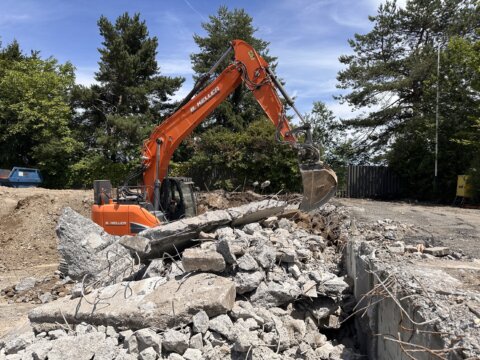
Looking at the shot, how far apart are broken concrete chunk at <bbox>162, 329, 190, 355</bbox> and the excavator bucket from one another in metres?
3.48

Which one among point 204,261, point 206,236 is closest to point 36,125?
point 206,236

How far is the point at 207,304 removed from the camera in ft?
13.0

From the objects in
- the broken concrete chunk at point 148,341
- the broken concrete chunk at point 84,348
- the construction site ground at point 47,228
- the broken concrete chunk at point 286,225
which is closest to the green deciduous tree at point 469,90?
the construction site ground at point 47,228

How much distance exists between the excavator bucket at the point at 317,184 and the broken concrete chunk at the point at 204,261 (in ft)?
8.47

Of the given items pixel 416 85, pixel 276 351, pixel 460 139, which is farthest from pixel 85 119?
pixel 276 351

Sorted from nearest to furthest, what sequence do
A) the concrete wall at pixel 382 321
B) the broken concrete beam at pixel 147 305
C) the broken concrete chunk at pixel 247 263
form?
1. the concrete wall at pixel 382 321
2. the broken concrete beam at pixel 147 305
3. the broken concrete chunk at pixel 247 263

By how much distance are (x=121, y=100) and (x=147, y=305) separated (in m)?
22.0

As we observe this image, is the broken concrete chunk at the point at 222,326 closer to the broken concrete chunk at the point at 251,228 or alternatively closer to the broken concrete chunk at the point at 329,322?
the broken concrete chunk at the point at 329,322

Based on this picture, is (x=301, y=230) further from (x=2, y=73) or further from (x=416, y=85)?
(x=2, y=73)

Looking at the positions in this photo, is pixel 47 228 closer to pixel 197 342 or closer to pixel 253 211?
pixel 253 211

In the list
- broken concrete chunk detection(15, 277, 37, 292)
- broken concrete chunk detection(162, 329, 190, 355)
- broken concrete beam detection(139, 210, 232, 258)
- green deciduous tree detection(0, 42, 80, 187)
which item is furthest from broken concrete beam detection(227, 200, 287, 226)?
green deciduous tree detection(0, 42, 80, 187)

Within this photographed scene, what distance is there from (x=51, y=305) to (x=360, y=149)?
68.0ft

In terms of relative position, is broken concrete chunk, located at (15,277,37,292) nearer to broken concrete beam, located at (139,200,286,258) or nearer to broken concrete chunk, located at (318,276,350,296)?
broken concrete beam, located at (139,200,286,258)

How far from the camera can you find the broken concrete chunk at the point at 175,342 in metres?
3.70
